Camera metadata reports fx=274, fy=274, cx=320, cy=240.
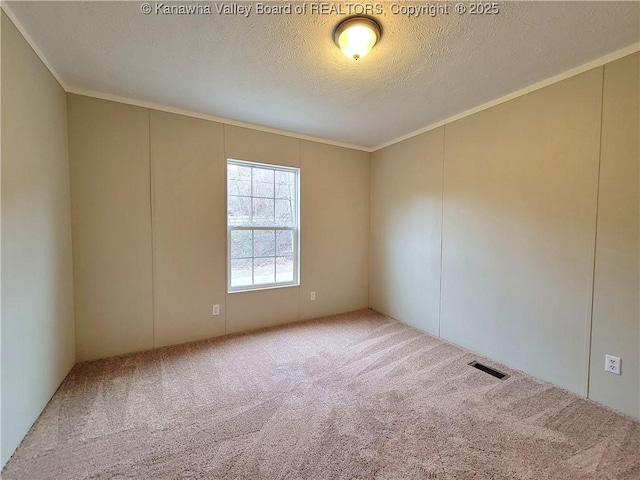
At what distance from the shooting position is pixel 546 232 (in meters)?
2.22

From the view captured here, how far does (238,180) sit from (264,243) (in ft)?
2.65

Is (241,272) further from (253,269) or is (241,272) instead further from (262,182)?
(262,182)

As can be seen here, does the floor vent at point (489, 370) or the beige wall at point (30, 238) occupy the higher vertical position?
the beige wall at point (30, 238)

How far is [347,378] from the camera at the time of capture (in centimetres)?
231

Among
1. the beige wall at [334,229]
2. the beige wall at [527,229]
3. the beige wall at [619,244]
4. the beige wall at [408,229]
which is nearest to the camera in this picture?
the beige wall at [619,244]

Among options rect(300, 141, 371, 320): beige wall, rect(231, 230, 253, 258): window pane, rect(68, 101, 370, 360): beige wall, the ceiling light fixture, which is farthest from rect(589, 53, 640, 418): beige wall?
rect(231, 230, 253, 258): window pane

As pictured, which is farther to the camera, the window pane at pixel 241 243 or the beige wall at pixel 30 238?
the window pane at pixel 241 243

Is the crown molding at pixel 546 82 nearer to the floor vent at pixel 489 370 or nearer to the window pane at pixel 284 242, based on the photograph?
the window pane at pixel 284 242

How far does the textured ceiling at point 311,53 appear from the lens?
61.6 inches

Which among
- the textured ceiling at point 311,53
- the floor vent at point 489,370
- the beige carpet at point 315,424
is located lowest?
the beige carpet at point 315,424

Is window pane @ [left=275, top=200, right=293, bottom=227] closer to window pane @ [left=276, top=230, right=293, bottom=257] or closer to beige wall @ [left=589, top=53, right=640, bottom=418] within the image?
window pane @ [left=276, top=230, right=293, bottom=257]

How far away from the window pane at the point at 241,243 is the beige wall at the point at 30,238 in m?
1.44

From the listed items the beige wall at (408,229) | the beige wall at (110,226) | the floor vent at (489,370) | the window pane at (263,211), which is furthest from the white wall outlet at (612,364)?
the beige wall at (110,226)

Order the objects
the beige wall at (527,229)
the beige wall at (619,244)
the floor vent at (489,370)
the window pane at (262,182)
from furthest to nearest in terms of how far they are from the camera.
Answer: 1. the window pane at (262,182)
2. the floor vent at (489,370)
3. the beige wall at (527,229)
4. the beige wall at (619,244)
